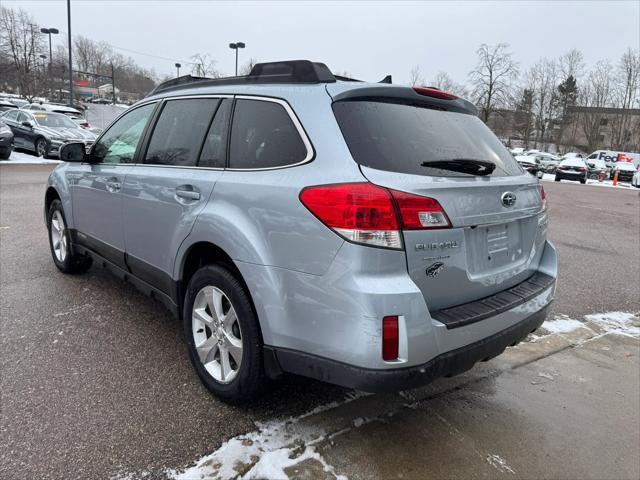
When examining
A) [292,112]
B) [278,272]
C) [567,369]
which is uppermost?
[292,112]

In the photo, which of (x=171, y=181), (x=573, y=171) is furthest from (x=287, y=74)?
(x=573, y=171)

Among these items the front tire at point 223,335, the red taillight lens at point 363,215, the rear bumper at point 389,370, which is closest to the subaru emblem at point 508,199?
the rear bumper at point 389,370

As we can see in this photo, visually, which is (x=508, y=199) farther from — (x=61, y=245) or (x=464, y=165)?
(x=61, y=245)

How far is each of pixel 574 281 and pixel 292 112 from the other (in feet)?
15.9

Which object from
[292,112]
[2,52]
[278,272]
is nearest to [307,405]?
[278,272]

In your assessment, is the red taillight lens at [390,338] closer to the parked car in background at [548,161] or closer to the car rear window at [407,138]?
the car rear window at [407,138]

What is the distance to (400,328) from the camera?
82.2 inches

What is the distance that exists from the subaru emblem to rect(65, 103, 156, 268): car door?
8.50 feet

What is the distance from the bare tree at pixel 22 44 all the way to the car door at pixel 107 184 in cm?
4508

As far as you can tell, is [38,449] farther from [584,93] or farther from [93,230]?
[584,93]

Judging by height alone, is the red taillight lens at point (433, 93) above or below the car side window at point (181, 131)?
above

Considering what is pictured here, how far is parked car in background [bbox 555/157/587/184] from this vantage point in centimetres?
2669

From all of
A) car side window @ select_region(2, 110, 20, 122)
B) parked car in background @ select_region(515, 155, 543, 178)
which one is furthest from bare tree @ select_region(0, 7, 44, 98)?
parked car in background @ select_region(515, 155, 543, 178)

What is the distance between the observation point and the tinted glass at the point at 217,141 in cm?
285
